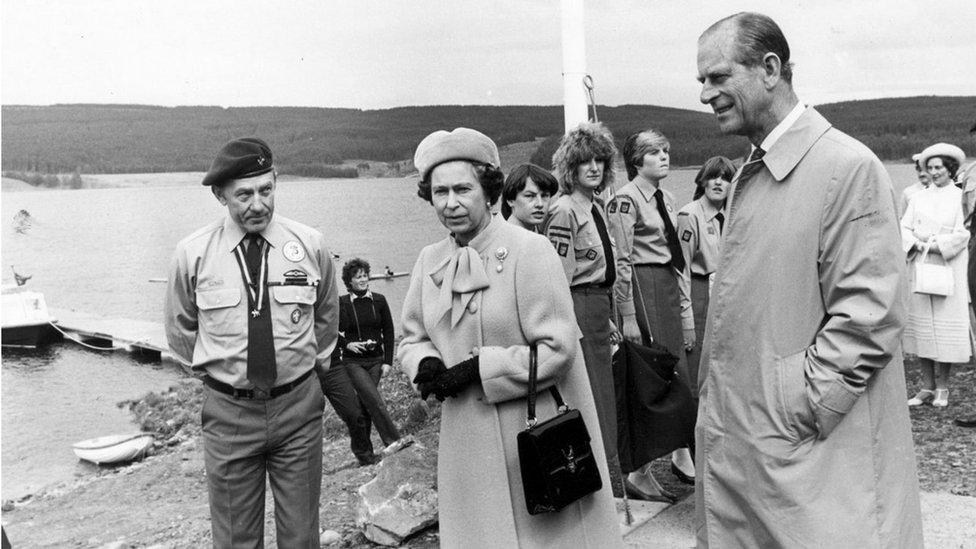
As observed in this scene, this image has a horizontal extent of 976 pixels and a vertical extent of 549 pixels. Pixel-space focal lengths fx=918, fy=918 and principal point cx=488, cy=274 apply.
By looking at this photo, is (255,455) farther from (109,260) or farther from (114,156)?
(109,260)

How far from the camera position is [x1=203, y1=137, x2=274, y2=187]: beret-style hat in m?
3.69

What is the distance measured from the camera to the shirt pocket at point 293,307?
3740 millimetres

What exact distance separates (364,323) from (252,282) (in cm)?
396

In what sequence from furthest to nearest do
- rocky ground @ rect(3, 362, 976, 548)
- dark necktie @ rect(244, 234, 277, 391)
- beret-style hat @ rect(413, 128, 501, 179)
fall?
rocky ground @ rect(3, 362, 976, 548) < dark necktie @ rect(244, 234, 277, 391) < beret-style hat @ rect(413, 128, 501, 179)

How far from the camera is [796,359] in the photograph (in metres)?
2.28

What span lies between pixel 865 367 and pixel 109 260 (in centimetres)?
4203

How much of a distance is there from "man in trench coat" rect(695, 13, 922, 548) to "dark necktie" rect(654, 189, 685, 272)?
9.02ft

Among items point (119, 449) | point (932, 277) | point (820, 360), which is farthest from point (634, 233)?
point (119, 449)

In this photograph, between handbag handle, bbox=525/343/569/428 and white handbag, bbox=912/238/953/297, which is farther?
white handbag, bbox=912/238/953/297

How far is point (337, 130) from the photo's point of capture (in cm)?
2055

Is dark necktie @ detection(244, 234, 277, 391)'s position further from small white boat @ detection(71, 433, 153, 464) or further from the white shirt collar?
small white boat @ detection(71, 433, 153, 464)

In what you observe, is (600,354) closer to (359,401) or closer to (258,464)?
(258,464)

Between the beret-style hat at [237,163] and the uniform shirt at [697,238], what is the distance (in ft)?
8.98

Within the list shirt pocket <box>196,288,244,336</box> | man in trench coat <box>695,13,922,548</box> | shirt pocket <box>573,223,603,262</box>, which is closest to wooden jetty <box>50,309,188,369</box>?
shirt pocket <box>573,223,603,262</box>
